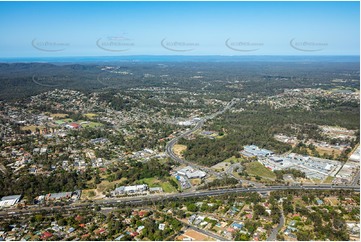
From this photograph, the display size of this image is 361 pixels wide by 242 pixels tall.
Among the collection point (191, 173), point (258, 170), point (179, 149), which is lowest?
point (179, 149)

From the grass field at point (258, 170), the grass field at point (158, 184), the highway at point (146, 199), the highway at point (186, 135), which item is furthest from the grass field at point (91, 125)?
the grass field at point (258, 170)

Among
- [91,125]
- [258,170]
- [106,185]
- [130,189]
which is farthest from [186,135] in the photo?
[130,189]

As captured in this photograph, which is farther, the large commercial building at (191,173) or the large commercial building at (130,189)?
the large commercial building at (191,173)

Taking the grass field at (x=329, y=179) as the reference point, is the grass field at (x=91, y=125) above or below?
below

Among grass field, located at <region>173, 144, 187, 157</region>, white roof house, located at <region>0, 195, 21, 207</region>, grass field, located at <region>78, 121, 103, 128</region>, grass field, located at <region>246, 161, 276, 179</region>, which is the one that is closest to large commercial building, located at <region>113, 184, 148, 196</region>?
white roof house, located at <region>0, 195, 21, 207</region>

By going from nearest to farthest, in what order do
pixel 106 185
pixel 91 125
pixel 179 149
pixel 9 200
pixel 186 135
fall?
pixel 9 200 < pixel 106 185 < pixel 179 149 < pixel 186 135 < pixel 91 125

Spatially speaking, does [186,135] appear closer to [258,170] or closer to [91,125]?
[258,170]

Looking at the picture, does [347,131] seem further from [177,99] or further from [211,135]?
[177,99]

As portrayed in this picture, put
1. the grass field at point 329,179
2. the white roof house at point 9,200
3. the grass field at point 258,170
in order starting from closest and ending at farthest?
1. the white roof house at point 9,200
2. the grass field at point 329,179
3. the grass field at point 258,170

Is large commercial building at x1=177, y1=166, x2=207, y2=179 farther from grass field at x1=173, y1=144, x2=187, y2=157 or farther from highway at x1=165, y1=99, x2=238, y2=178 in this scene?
grass field at x1=173, y1=144, x2=187, y2=157

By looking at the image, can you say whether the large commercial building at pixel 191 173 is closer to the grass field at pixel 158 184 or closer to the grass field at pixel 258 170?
the grass field at pixel 158 184
